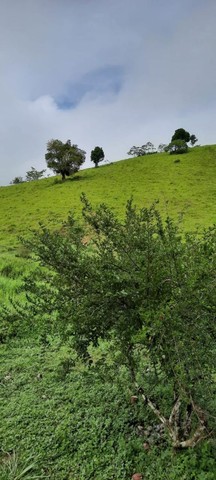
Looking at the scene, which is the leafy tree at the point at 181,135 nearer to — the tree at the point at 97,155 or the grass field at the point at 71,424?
the tree at the point at 97,155

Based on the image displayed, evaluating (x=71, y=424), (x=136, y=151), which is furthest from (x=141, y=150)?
(x=71, y=424)

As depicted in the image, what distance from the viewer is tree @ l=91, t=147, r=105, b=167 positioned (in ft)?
149

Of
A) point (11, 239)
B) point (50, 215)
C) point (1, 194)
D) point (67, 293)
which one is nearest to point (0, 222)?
point (50, 215)

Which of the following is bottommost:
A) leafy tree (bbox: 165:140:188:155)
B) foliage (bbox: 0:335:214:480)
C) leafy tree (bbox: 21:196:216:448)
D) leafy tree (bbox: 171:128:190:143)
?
foliage (bbox: 0:335:214:480)

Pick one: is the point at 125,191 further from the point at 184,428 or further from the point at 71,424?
the point at 184,428

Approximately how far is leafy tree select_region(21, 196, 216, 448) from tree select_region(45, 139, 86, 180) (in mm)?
34003

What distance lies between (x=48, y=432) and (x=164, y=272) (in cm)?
234

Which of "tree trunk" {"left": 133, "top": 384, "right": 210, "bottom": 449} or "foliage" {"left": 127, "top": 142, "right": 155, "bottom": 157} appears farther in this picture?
"foliage" {"left": 127, "top": 142, "right": 155, "bottom": 157}

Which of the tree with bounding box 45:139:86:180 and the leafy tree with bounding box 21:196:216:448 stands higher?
the tree with bounding box 45:139:86:180

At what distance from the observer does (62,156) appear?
120 ft

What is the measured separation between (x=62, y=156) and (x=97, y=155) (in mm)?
9880

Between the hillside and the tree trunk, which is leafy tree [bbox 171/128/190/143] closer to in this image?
the hillside

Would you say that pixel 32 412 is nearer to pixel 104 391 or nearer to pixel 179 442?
pixel 104 391

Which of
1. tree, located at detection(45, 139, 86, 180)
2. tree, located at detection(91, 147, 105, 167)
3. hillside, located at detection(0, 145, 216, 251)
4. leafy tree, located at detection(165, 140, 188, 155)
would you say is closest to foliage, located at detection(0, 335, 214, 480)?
hillside, located at detection(0, 145, 216, 251)
